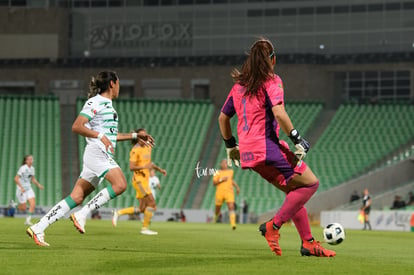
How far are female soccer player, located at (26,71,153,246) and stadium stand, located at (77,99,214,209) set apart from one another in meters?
35.2

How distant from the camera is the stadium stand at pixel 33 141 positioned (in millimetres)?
51125

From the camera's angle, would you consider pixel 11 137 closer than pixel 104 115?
No

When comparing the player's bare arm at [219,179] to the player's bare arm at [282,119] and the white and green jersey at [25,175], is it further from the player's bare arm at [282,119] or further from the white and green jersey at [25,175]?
the player's bare arm at [282,119]

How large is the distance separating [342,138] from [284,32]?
9.23 m

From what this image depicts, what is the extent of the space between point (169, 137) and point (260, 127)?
43.5 meters

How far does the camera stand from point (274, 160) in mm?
11742

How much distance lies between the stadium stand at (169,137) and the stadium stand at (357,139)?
718 cm

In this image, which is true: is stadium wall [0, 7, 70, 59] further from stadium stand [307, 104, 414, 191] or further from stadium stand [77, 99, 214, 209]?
stadium stand [307, 104, 414, 191]

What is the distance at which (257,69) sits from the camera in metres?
11.9

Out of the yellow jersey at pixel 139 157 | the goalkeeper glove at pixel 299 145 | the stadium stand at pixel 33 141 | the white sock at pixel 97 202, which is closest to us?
the goalkeeper glove at pixel 299 145

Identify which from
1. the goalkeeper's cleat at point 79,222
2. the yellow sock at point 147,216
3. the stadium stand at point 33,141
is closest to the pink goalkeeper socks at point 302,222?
the goalkeeper's cleat at point 79,222

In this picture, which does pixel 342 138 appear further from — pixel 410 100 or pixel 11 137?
pixel 11 137

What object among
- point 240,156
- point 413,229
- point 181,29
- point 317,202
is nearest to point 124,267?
point 240,156

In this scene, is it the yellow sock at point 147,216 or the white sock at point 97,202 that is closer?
the white sock at point 97,202
